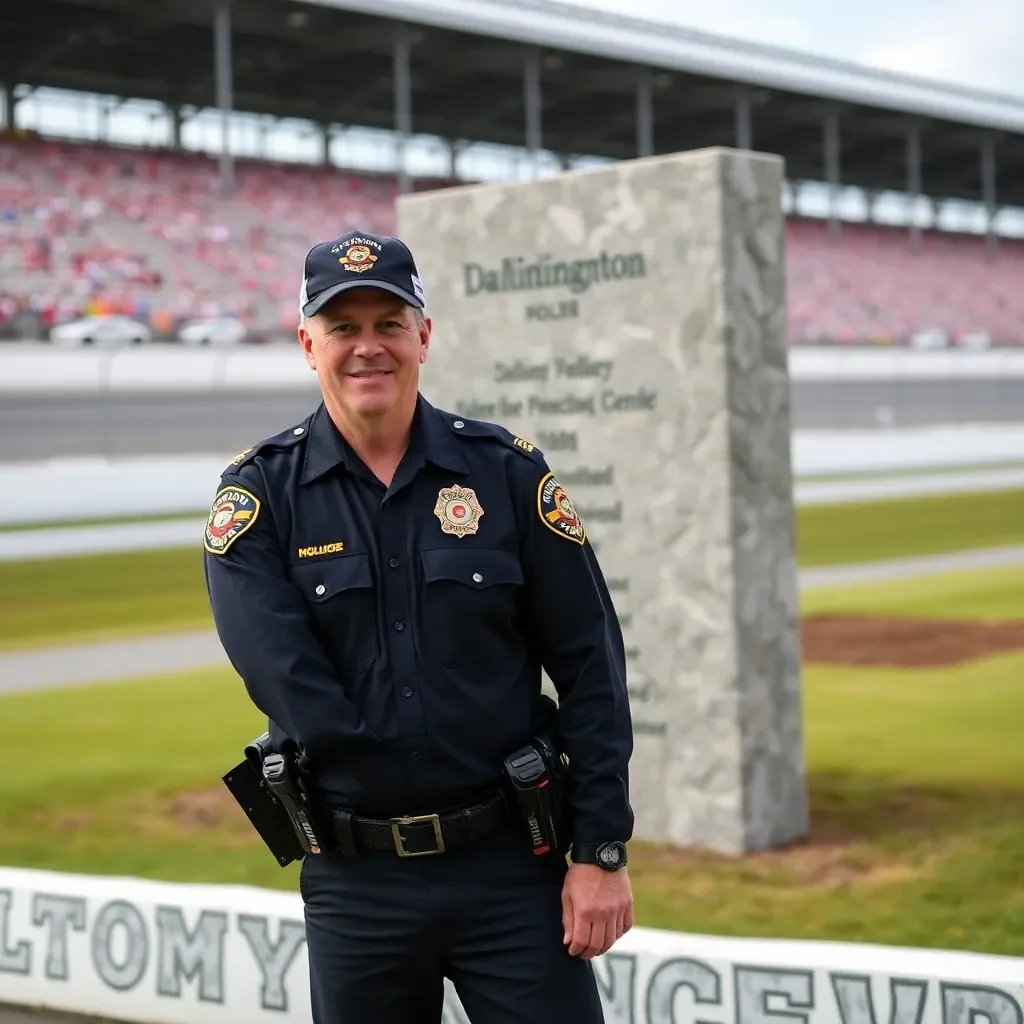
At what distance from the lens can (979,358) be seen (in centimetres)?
3525

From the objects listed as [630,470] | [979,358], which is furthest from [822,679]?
[979,358]

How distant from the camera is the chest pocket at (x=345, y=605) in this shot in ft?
7.91

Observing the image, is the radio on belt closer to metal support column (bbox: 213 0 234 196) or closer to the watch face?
the watch face

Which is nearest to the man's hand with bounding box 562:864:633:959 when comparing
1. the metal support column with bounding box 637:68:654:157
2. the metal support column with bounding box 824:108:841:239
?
the metal support column with bounding box 637:68:654:157

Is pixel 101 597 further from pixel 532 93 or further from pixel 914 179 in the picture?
pixel 914 179

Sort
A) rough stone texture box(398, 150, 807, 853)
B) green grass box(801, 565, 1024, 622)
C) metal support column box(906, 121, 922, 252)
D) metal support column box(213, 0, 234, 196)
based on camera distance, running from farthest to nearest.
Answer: metal support column box(906, 121, 922, 252), metal support column box(213, 0, 234, 196), green grass box(801, 565, 1024, 622), rough stone texture box(398, 150, 807, 853)

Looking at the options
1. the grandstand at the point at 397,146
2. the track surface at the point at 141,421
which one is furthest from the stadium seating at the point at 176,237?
the track surface at the point at 141,421

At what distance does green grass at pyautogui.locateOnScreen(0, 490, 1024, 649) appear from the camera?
13.3 m

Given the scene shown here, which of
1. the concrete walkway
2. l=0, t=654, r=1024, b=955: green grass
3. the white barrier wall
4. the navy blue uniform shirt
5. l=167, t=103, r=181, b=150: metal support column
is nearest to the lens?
the navy blue uniform shirt

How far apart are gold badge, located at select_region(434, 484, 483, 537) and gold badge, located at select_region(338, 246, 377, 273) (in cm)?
34

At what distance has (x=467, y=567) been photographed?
2.41 meters

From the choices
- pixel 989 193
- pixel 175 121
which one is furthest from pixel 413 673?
pixel 989 193

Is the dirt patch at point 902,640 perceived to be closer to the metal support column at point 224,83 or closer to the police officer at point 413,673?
the police officer at point 413,673

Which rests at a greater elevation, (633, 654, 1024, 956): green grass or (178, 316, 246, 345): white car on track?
(178, 316, 246, 345): white car on track
